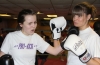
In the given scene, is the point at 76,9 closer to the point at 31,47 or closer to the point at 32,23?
the point at 32,23

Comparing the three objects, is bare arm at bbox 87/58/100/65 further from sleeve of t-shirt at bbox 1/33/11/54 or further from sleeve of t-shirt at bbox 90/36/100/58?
sleeve of t-shirt at bbox 1/33/11/54

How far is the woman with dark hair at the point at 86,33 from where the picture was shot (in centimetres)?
114

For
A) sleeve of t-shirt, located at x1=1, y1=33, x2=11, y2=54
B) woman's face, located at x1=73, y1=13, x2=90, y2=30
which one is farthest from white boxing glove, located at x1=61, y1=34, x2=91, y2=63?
sleeve of t-shirt, located at x1=1, y1=33, x2=11, y2=54

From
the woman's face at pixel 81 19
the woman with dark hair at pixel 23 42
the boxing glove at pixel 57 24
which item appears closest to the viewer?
the woman's face at pixel 81 19

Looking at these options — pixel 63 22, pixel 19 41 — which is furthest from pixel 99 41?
pixel 19 41

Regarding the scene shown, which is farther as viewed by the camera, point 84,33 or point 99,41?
point 84,33

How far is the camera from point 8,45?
1.40 metres

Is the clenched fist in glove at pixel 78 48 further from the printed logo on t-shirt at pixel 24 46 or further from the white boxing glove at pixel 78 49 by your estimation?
the printed logo on t-shirt at pixel 24 46

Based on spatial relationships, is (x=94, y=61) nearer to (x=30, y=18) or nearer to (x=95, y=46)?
(x=95, y=46)

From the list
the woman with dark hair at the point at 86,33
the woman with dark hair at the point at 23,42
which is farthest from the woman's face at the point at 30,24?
the woman with dark hair at the point at 86,33

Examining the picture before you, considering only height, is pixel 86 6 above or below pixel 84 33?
above

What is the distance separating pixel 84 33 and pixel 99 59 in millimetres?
248

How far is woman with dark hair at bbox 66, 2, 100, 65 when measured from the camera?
1141 millimetres

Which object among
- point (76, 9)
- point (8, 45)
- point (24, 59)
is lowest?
point (24, 59)
